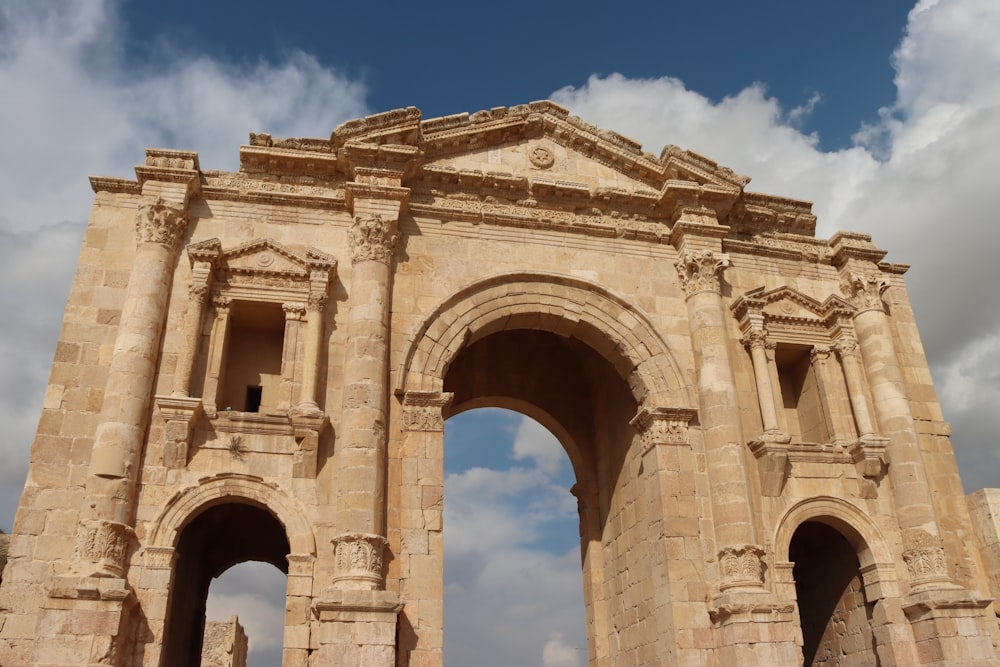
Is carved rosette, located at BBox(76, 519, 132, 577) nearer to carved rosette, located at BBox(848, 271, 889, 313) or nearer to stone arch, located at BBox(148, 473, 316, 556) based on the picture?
stone arch, located at BBox(148, 473, 316, 556)

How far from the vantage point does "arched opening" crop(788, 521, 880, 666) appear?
14992 mm

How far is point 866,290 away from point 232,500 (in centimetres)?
1250

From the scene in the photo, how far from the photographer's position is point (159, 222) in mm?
14141

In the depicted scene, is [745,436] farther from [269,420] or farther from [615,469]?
[269,420]

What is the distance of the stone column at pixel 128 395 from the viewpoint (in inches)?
462

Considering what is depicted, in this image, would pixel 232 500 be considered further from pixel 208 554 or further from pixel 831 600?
pixel 831 600

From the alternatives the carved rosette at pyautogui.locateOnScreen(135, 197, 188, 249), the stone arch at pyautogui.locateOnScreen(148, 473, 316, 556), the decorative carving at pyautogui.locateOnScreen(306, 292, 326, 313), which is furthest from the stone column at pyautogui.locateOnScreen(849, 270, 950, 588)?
the carved rosette at pyautogui.locateOnScreen(135, 197, 188, 249)

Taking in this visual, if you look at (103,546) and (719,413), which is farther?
(719,413)

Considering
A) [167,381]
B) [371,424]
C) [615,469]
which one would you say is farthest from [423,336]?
[615,469]

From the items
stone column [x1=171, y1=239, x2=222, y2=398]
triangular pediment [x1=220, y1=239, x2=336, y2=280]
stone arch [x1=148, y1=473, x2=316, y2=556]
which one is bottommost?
stone arch [x1=148, y1=473, x2=316, y2=556]

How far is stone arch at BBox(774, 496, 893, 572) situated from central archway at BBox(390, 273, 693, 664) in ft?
8.28

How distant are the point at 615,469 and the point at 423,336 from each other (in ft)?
17.8

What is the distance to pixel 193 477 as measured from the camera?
12.8 meters

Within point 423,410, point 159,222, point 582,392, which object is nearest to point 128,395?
point 159,222
